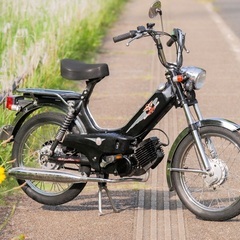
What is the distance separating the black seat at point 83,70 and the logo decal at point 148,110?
377mm

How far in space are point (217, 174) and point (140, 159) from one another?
566 millimetres

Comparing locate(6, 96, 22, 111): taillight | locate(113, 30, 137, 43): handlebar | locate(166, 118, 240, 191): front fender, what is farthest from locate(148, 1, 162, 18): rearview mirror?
locate(6, 96, 22, 111): taillight

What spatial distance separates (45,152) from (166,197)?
1.08 meters

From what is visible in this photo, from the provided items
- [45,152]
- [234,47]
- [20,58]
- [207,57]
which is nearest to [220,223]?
[45,152]

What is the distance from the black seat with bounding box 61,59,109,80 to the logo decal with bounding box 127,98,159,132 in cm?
38

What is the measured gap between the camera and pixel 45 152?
7.82 meters

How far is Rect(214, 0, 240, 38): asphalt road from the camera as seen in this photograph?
2281cm

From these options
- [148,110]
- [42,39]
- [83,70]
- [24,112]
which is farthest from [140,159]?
[42,39]

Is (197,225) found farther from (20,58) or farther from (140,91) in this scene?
(140,91)

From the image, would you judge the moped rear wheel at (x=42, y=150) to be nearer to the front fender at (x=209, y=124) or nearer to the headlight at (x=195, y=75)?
the front fender at (x=209, y=124)

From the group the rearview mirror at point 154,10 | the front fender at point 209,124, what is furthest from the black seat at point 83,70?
the front fender at point 209,124

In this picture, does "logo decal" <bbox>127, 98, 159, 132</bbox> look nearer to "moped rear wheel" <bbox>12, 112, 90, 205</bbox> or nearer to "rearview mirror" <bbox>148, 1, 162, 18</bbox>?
"moped rear wheel" <bbox>12, 112, 90, 205</bbox>

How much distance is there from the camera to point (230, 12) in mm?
26734

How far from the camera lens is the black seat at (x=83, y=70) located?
7438 millimetres
